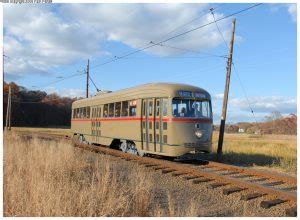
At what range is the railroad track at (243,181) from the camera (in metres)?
8.31

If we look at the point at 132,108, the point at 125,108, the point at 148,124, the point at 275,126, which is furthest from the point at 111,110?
the point at 275,126

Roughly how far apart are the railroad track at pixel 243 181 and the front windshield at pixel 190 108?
1.83 meters

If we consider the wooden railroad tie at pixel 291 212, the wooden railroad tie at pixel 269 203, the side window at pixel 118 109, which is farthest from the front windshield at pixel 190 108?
the wooden railroad tie at pixel 291 212

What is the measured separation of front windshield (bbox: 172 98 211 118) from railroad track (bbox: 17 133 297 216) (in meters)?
1.83

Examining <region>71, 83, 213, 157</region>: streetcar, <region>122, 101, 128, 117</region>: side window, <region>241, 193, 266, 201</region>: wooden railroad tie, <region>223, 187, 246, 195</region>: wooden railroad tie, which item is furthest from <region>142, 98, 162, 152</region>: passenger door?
<region>241, 193, 266, 201</region>: wooden railroad tie

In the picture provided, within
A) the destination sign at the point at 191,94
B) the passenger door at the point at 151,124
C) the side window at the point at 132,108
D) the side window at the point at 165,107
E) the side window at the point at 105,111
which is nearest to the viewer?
the side window at the point at 165,107

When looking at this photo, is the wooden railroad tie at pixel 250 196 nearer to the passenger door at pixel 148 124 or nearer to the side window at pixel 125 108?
the passenger door at pixel 148 124

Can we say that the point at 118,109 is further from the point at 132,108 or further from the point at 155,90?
the point at 155,90

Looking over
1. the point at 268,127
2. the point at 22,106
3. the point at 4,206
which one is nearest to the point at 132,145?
the point at 4,206

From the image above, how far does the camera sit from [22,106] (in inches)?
3184

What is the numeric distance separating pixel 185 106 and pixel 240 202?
647 cm

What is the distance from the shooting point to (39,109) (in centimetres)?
8500

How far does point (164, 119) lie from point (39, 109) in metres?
75.0

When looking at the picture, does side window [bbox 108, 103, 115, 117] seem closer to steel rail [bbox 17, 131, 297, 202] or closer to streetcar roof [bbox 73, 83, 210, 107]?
streetcar roof [bbox 73, 83, 210, 107]
